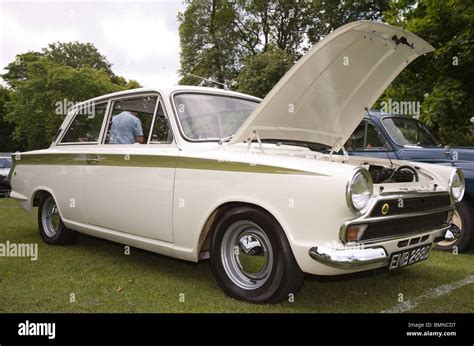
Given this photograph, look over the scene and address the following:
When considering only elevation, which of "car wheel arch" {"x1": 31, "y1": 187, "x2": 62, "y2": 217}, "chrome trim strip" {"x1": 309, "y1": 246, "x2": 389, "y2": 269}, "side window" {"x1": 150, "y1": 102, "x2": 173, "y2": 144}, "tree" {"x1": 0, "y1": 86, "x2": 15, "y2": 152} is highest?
"tree" {"x1": 0, "y1": 86, "x2": 15, "y2": 152}

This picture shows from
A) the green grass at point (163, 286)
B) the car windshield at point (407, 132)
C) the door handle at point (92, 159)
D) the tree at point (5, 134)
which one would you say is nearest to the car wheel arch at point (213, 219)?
the green grass at point (163, 286)

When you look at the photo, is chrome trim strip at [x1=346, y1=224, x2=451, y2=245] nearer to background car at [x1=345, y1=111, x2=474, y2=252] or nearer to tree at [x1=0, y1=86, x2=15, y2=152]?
background car at [x1=345, y1=111, x2=474, y2=252]

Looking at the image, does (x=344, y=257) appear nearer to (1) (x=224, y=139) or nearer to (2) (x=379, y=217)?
(2) (x=379, y=217)

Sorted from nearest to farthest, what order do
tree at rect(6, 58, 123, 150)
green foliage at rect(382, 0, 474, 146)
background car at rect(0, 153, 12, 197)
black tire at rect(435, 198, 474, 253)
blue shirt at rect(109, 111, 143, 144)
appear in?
blue shirt at rect(109, 111, 143, 144)
black tire at rect(435, 198, 474, 253)
green foliage at rect(382, 0, 474, 146)
background car at rect(0, 153, 12, 197)
tree at rect(6, 58, 123, 150)

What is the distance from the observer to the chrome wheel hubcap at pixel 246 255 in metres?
3.42

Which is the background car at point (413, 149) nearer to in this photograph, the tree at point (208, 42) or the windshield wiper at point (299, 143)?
the windshield wiper at point (299, 143)

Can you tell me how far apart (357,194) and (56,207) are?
4.01 meters

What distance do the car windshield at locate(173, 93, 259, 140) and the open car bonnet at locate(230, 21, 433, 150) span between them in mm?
419

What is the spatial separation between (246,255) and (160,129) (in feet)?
4.95

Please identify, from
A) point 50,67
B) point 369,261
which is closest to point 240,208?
point 369,261

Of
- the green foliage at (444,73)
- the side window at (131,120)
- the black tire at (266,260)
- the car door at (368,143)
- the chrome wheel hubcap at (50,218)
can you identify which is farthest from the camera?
the green foliage at (444,73)

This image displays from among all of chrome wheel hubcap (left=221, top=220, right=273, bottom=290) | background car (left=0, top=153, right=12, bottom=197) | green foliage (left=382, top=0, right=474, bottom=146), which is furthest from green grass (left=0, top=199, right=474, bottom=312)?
background car (left=0, top=153, right=12, bottom=197)

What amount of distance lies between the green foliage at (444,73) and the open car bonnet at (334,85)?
6041 mm

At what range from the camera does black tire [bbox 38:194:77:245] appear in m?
5.58
